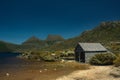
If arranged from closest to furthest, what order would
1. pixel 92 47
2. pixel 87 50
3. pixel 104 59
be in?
pixel 104 59 < pixel 87 50 < pixel 92 47

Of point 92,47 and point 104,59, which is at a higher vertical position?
point 92,47

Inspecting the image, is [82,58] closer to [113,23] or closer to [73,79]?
[73,79]

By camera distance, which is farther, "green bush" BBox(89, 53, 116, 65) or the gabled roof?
the gabled roof

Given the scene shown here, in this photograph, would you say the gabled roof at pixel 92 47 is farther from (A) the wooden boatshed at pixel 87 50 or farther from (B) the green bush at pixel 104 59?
(B) the green bush at pixel 104 59

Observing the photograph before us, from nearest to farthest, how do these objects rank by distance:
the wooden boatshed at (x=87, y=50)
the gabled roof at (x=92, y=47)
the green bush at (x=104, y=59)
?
the green bush at (x=104, y=59)
the wooden boatshed at (x=87, y=50)
the gabled roof at (x=92, y=47)

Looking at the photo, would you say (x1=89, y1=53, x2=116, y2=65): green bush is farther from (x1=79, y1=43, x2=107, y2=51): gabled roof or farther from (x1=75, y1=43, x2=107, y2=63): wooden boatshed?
(x1=79, y1=43, x2=107, y2=51): gabled roof

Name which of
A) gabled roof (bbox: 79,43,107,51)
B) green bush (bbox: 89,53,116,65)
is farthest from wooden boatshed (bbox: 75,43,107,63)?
green bush (bbox: 89,53,116,65)

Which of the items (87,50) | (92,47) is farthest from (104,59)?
(92,47)

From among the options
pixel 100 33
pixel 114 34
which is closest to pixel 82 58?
pixel 114 34

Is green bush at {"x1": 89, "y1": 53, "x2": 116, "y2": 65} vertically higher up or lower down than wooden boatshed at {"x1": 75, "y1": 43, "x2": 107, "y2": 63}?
lower down

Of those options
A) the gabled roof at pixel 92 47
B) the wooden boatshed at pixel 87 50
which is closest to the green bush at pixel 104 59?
the wooden boatshed at pixel 87 50

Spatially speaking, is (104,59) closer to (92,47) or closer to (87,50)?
(87,50)

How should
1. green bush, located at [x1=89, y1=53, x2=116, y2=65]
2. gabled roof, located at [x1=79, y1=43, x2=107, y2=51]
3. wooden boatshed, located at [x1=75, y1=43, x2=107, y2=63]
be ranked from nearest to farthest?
green bush, located at [x1=89, y1=53, x2=116, y2=65] → wooden boatshed, located at [x1=75, y1=43, x2=107, y2=63] → gabled roof, located at [x1=79, y1=43, x2=107, y2=51]

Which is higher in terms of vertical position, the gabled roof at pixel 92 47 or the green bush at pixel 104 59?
the gabled roof at pixel 92 47
